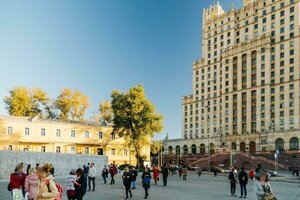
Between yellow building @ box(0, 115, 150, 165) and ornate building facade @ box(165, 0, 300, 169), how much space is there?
101 feet

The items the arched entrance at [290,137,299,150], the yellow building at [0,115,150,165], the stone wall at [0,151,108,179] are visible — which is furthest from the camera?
the arched entrance at [290,137,299,150]

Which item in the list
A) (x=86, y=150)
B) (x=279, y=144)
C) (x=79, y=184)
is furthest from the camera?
(x=279, y=144)

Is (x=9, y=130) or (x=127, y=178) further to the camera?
(x=9, y=130)

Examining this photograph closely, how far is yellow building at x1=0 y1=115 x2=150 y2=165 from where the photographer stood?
5100cm

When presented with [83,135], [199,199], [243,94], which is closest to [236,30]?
[243,94]

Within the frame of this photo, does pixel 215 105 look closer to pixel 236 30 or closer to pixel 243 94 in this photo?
pixel 243 94

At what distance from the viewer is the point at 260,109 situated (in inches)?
3260

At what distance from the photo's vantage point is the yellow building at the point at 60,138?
51.0 m

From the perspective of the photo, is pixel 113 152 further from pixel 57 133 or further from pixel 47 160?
pixel 47 160

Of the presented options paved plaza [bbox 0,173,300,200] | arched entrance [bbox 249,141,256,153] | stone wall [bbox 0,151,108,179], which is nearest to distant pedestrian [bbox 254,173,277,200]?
paved plaza [bbox 0,173,300,200]

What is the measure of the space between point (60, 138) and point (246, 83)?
52.4m

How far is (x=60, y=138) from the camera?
182 ft

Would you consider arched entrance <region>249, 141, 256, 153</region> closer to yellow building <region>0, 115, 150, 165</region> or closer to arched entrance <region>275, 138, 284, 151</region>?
arched entrance <region>275, 138, 284, 151</region>

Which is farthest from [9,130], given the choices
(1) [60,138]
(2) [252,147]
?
(2) [252,147]
